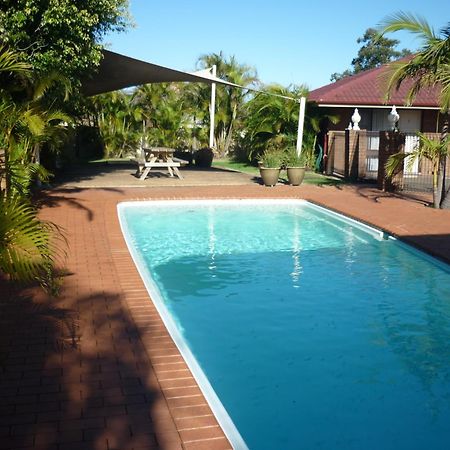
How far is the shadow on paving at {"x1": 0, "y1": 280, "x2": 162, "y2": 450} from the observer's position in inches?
130

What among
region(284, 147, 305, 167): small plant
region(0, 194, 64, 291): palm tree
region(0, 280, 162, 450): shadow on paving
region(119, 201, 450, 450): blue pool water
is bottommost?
region(119, 201, 450, 450): blue pool water

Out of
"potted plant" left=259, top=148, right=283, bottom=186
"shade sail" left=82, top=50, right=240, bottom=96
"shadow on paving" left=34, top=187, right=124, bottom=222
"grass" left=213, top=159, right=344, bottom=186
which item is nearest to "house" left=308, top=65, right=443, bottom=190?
"grass" left=213, top=159, right=344, bottom=186

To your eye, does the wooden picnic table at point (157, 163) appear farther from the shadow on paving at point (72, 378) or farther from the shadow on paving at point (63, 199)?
the shadow on paving at point (72, 378)

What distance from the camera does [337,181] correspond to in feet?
60.7

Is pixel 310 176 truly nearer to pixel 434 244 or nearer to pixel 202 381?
pixel 434 244

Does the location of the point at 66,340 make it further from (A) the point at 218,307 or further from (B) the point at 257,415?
(A) the point at 218,307

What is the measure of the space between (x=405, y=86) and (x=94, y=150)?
47.2 ft

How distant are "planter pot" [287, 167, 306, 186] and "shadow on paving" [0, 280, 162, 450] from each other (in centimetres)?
1145

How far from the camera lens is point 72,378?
13.4 ft

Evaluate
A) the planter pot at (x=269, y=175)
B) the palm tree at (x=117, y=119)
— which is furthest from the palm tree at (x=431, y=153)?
the palm tree at (x=117, y=119)

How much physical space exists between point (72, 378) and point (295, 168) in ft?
43.3

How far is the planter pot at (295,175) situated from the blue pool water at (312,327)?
5409 mm

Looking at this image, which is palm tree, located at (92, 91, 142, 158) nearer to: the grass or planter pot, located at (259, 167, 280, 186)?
the grass

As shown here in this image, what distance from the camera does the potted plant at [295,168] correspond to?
1663cm
